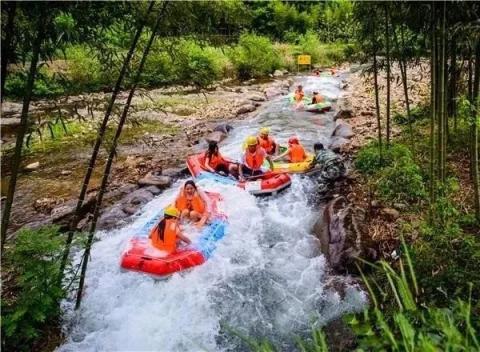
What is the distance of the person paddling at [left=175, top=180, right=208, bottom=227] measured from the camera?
6039 mm

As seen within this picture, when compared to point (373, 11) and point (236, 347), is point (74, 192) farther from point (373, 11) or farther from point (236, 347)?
point (373, 11)

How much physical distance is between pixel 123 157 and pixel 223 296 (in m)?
5.76

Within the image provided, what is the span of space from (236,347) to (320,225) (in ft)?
7.85

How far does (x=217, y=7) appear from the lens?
12.6ft

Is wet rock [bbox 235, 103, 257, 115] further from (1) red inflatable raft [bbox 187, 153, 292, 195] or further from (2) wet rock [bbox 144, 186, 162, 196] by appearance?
(2) wet rock [bbox 144, 186, 162, 196]

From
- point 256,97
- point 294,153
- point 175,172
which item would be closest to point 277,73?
point 256,97

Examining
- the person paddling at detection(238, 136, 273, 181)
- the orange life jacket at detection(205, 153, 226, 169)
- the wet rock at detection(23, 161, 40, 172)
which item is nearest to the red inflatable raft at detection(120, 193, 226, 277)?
the person paddling at detection(238, 136, 273, 181)

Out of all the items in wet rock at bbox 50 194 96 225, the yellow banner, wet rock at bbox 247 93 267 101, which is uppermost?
the yellow banner

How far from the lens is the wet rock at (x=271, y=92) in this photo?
1677cm

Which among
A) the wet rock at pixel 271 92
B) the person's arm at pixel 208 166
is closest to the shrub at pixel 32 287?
the person's arm at pixel 208 166

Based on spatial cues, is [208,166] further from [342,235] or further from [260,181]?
[342,235]

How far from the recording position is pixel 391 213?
5.45 meters

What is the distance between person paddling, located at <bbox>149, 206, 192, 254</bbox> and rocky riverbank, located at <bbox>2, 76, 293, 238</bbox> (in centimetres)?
113

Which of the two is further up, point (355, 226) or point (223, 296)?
point (355, 226)
